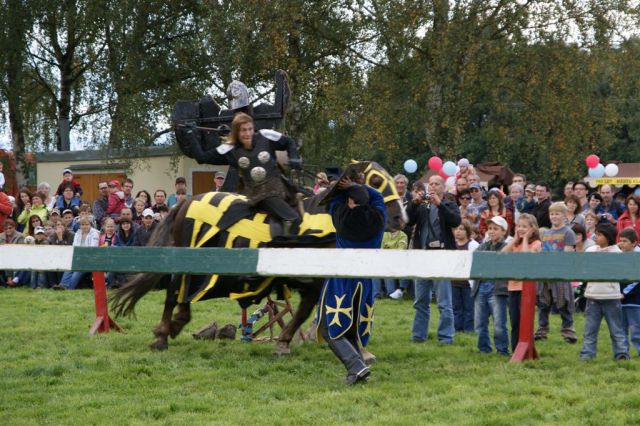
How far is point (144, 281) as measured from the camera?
9.83 metres

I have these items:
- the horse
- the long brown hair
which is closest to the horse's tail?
the horse

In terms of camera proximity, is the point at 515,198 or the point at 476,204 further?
the point at 515,198

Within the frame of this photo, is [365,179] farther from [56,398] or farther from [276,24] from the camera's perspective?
[276,24]

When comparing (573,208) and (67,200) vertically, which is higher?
(67,200)

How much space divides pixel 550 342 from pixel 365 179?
319 cm

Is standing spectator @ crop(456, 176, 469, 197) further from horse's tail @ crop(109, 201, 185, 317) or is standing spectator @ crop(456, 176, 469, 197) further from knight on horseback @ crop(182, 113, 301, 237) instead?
horse's tail @ crop(109, 201, 185, 317)

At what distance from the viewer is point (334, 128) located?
26.9 m

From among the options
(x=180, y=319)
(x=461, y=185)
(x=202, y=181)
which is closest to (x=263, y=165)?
(x=180, y=319)

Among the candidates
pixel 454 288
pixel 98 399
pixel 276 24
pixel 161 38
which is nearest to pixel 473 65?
pixel 276 24

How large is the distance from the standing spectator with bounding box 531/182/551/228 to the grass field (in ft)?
7.91

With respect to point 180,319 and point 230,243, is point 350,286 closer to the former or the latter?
point 230,243

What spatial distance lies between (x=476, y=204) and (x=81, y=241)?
252 inches

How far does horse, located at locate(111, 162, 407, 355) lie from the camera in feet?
30.9

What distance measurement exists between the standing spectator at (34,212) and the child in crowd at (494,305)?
32.8 feet
